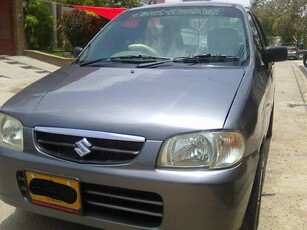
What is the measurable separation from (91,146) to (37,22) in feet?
44.8

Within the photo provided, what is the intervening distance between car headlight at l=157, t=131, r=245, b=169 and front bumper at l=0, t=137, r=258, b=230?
0.05 meters

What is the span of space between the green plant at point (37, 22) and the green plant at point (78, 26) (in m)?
1.00

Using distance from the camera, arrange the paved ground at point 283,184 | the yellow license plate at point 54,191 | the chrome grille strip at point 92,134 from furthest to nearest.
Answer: the paved ground at point 283,184 < the yellow license plate at point 54,191 < the chrome grille strip at point 92,134

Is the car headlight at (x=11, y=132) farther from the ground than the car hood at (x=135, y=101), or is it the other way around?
the car hood at (x=135, y=101)

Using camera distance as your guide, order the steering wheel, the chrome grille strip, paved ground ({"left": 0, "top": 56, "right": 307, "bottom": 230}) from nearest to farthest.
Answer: the chrome grille strip < paved ground ({"left": 0, "top": 56, "right": 307, "bottom": 230}) < the steering wheel

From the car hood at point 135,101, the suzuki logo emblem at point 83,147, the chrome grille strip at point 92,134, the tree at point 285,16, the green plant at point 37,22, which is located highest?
the car hood at point 135,101

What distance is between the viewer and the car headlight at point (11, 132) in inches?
95.3

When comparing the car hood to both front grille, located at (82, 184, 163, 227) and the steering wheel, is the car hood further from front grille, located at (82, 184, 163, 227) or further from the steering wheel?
the steering wheel

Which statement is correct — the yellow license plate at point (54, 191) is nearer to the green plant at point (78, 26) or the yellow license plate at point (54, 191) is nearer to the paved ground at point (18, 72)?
the paved ground at point (18, 72)

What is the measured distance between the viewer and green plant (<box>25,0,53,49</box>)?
14.6 m

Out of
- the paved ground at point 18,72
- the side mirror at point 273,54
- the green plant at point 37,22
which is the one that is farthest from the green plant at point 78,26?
the side mirror at point 273,54

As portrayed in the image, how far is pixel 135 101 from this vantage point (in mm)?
2332

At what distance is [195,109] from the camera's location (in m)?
2.20

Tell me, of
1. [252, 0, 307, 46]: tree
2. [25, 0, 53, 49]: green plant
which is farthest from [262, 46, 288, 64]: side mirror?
[252, 0, 307, 46]: tree
